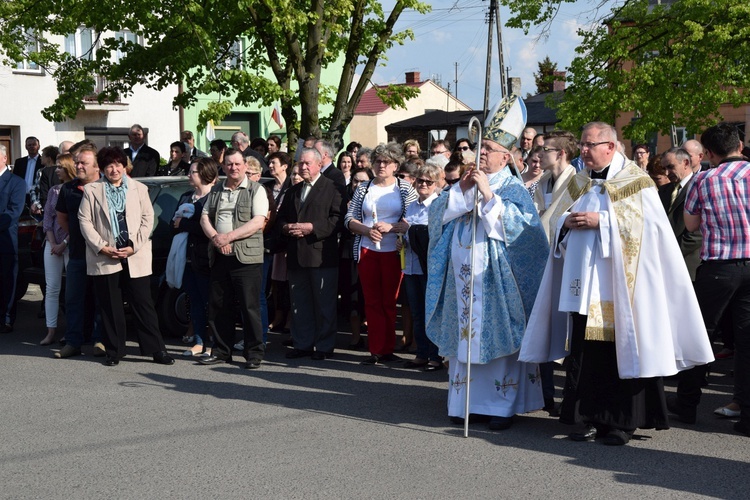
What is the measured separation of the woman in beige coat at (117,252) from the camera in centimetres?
971

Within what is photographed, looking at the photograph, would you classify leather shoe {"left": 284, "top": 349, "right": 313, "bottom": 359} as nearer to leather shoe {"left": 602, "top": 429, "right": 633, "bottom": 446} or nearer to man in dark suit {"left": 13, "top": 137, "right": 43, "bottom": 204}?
leather shoe {"left": 602, "top": 429, "right": 633, "bottom": 446}

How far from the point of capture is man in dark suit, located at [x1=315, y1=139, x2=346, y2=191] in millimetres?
10389

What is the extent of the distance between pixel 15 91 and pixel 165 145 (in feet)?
17.1

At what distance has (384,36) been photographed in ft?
60.4

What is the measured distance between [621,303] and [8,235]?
7857mm

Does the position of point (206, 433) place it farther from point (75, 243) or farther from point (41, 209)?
point (41, 209)

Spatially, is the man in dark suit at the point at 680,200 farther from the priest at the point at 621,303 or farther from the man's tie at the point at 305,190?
the man's tie at the point at 305,190

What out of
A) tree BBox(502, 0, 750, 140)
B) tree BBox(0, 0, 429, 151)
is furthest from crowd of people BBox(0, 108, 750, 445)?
tree BBox(502, 0, 750, 140)

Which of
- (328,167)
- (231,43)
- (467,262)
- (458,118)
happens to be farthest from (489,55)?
(467,262)

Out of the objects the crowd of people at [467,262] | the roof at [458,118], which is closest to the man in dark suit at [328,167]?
the crowd of people at [467,262]

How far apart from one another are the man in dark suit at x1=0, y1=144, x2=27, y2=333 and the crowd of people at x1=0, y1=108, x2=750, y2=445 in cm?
2

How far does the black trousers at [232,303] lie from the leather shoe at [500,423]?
3065 mm

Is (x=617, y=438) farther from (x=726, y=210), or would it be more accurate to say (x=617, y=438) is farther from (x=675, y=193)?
(x=675, y=193)

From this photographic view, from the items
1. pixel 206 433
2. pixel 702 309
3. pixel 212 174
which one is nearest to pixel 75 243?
pixel 212 174
